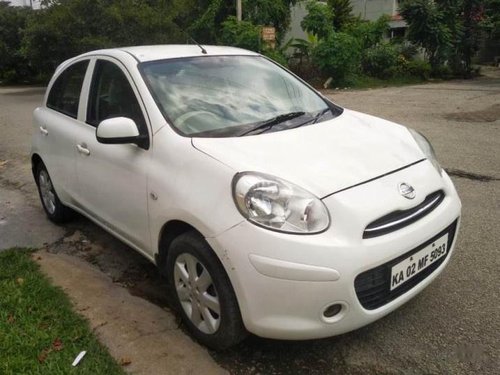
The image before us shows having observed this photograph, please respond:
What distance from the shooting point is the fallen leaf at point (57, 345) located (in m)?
2.66

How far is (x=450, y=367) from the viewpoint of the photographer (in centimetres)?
244

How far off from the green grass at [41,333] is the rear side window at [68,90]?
1.37m

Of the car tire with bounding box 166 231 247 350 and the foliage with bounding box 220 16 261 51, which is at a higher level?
the foliage with bounding box 220 16 261 51

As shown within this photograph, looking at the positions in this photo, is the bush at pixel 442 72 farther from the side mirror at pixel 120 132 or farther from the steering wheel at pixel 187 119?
the side mirror at pixel 120 132

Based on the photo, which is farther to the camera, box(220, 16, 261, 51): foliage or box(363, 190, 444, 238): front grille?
box(220, 16, 261, 51): foliage

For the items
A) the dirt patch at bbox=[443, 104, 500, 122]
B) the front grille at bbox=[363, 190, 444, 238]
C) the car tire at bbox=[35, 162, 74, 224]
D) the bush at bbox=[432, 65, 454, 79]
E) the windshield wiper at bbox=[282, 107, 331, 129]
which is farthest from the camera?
the bush at bbox=[432, 65, 454, 79]

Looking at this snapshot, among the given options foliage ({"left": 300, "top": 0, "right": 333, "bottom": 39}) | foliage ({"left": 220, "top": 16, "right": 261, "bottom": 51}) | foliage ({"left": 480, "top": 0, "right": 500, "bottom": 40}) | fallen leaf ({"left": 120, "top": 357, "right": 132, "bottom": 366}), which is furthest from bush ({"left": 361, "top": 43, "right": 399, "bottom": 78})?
fallen leaf ({"left": 120, "top": 357, "right": 132, "bottom": 366})

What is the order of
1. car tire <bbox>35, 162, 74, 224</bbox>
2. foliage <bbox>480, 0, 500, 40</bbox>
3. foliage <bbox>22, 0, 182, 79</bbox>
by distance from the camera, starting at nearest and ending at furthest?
1. car tire <bbox>35, 162, 74, 224</bbox>
2. foliage <bbox>22, 0, 182, 79</bbox>
3. foliage <bbox>480, 0, 500, 40</bbox>

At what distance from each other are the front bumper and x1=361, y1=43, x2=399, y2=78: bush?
16828 millimetres

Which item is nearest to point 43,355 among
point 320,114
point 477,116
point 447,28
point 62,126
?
point 62,126

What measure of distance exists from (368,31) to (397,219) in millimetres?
16965

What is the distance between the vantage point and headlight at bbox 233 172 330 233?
2240 mm

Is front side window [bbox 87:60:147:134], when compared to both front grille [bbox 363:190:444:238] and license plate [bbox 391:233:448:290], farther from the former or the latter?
license plate [bbox 391:233:448:290]

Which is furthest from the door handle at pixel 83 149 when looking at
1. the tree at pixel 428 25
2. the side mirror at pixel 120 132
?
the tree at pixel 428 25
